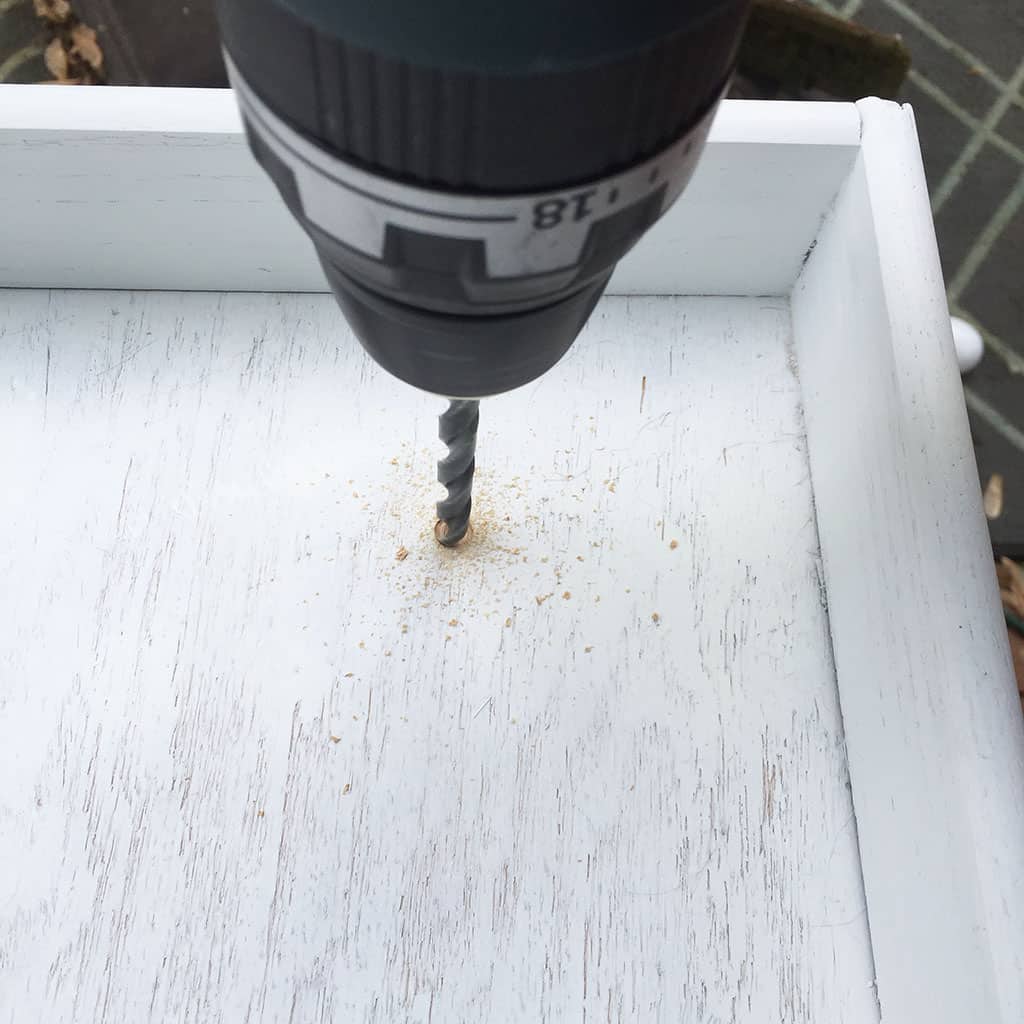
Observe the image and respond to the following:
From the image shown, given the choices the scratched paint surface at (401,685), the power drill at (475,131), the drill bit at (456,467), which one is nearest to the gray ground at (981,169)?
the scratched paint surface at (401,685)

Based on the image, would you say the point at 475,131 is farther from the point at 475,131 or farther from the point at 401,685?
the point at 401,685

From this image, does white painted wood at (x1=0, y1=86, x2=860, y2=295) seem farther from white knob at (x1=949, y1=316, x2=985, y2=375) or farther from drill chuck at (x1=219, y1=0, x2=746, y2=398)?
white knob at (x1=949, y1=316, x2=985, y2=375)

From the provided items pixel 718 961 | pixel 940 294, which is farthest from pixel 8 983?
pixel 940 294

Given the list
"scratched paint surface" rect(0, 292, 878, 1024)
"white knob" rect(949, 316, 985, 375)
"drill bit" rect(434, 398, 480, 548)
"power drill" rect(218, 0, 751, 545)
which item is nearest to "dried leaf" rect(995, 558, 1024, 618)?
"white knob" rect(949, 316, 985, 375)

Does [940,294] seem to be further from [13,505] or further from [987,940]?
[13,505]

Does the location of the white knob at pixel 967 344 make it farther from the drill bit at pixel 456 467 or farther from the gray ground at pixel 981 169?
the drill bit at pixel 456 467

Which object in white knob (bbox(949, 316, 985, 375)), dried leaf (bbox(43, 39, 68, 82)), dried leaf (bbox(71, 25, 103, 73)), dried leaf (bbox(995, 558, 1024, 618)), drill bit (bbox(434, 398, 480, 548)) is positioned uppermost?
drill bit (bbox(434, 398, 480, 548))

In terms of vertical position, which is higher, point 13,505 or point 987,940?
point 987,940
